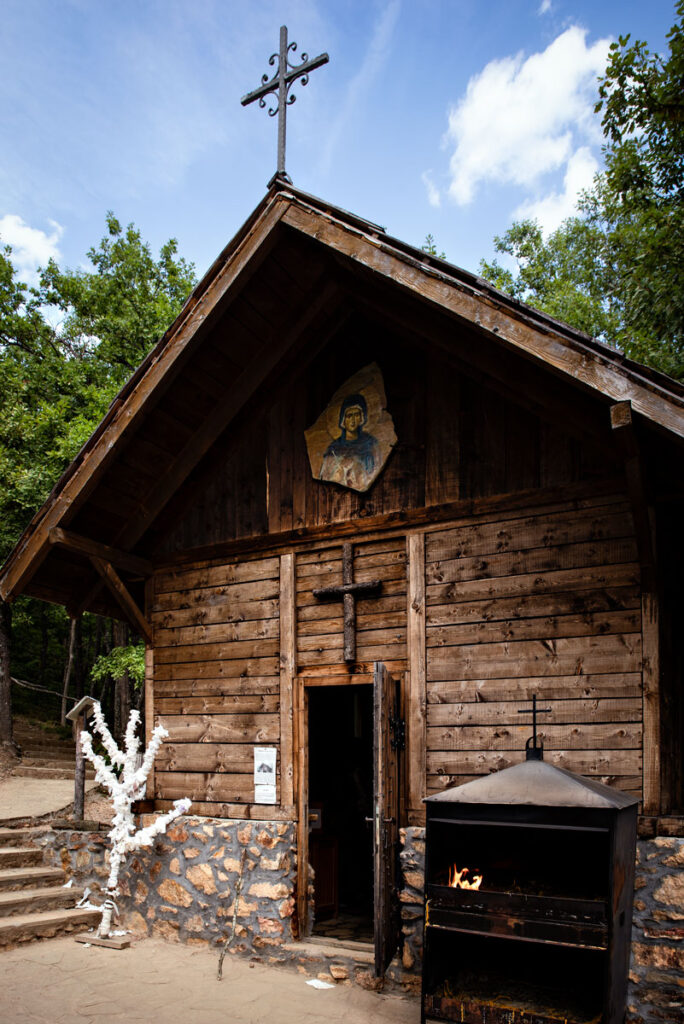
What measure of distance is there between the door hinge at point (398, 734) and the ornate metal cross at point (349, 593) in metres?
0.82

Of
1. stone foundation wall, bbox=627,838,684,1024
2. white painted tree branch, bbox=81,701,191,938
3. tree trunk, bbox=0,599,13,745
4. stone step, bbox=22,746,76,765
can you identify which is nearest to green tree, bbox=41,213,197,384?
tree trunk, bbox=0,599,13,745

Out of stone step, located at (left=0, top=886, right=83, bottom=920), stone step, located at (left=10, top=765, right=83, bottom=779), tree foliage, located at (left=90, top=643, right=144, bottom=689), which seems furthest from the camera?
tree foliage, located at (left=90, top=643, right=144, bottom=689)

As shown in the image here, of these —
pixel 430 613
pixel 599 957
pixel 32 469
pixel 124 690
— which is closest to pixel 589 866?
pixel 599 957

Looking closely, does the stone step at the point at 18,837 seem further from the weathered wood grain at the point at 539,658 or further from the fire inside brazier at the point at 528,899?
the fire inside brazier at the point at 528,899

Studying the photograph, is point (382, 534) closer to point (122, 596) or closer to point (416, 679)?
point (416, 679)

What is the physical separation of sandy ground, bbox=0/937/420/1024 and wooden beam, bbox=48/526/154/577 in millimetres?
3755

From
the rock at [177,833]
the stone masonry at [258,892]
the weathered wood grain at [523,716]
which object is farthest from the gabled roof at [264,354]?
the stone masonry at [258,892]

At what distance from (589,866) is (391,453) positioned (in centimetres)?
375

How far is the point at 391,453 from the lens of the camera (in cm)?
727

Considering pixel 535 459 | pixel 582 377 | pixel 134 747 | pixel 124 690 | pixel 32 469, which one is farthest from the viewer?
pixel 124 690

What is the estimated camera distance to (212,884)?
7.52m

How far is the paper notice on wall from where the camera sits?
7.44 meters

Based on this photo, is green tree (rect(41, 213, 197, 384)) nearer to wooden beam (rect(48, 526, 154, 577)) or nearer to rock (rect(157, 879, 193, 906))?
wooden beam (rect(48, 526, 154, 577))

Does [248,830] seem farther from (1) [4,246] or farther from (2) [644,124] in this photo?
(1) [4,246]
